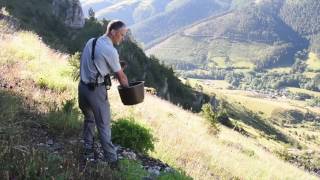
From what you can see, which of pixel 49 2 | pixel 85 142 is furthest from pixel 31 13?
pixel 85 142

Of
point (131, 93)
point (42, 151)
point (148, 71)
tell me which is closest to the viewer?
point (42, 151)

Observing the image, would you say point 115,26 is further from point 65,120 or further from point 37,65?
point 37,65

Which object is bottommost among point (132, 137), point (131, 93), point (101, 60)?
point (132, 137)

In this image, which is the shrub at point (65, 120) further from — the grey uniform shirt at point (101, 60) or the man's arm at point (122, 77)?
the man's arm at point (122, 77)

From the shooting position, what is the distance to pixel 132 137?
31.3 ft

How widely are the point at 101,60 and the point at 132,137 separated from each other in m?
2.38

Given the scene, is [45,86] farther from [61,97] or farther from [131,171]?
[131,171]

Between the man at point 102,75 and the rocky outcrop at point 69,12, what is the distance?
2421 inches

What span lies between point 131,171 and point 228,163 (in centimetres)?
634

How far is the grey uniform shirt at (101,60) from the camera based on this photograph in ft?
24.7

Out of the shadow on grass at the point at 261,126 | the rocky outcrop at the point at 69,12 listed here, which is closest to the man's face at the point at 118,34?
the rocky outcrop at the point at 69,12

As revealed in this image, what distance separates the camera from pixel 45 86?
11914mm

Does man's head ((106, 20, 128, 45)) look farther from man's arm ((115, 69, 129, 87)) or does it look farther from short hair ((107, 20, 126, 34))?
man's arm ((115, 69, 129, 87))

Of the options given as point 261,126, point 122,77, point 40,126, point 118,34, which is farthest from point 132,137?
point 261,126
